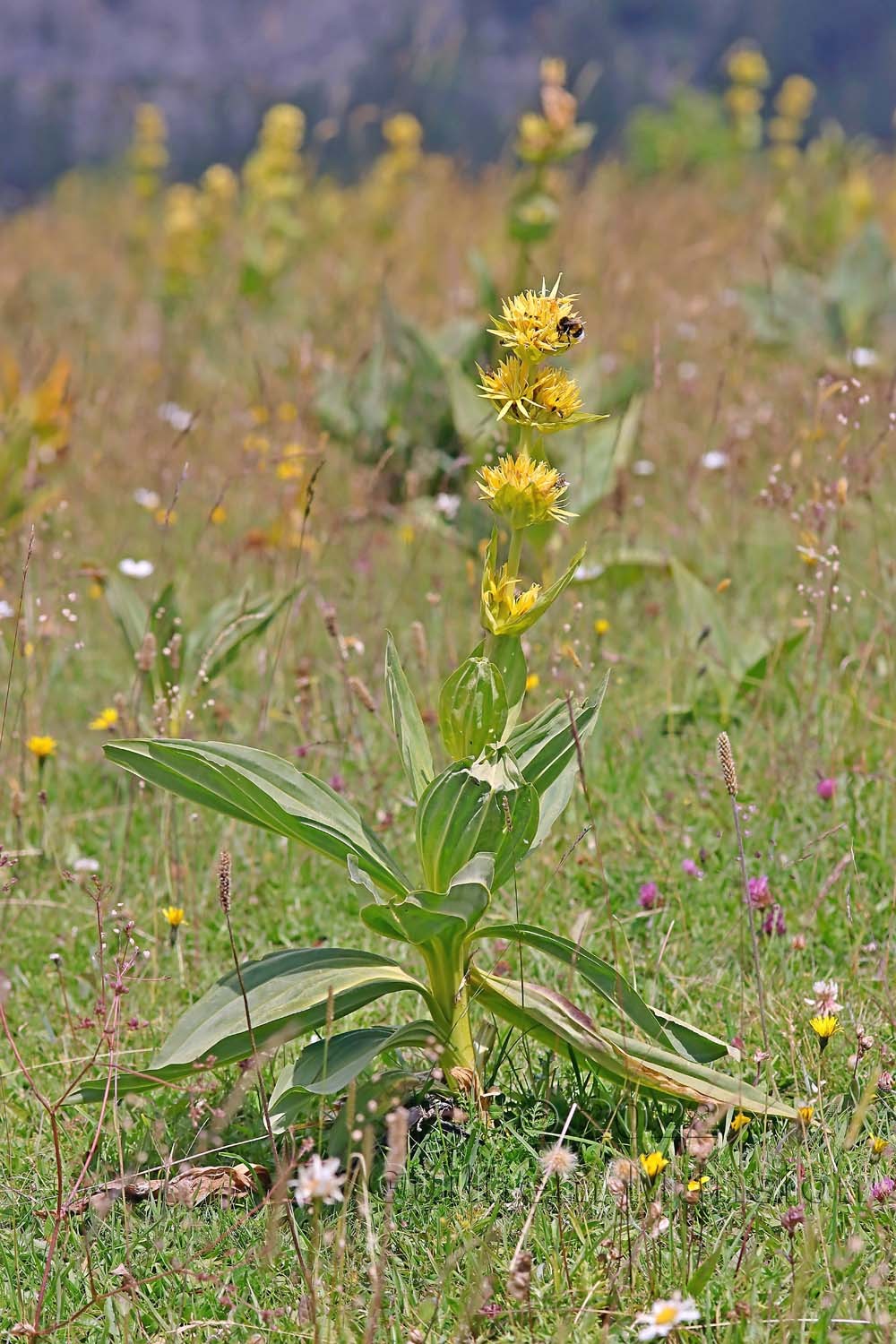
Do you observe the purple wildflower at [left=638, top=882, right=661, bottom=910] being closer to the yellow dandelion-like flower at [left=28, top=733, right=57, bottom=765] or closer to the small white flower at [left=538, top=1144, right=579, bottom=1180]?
the small white flower at [left=538, top=1144, right=579, bottom=1180]

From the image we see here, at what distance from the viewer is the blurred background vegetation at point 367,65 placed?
686 cm

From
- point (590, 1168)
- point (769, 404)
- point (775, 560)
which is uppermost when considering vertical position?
point (769, 404)

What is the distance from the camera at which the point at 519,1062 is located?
6.06 ft

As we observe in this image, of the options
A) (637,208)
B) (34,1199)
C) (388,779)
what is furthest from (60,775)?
(637,208)

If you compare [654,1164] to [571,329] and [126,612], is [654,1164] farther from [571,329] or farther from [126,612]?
[126,612]

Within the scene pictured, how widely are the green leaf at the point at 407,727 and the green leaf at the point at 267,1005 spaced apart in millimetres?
242

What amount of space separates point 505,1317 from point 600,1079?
42cm

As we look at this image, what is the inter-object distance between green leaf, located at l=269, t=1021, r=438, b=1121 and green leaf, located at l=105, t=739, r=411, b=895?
18cm

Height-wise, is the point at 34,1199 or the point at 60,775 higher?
the point at 60,775

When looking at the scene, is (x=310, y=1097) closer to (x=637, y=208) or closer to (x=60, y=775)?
(x=60, y=775)

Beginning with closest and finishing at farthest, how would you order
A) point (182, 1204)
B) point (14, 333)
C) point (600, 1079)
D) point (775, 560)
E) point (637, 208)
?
1. point (182, 1204)
2. point (600, 1079)
3. point (775, 560)
4. point (14, 333)
5. point (637, 208)

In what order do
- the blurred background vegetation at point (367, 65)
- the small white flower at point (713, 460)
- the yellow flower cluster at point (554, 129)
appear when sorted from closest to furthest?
the small white flower at point (713, 460)
the yellow flower cluster at point (554, 129)
the blurred background vegetation at point (367, 65)

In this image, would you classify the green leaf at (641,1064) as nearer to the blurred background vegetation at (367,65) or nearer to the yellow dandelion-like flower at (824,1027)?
the yellow dandelion-like flower at (824,1027)

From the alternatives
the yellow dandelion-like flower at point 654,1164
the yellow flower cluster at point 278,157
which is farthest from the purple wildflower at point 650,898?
the yellow flower cluster at point 278,157
